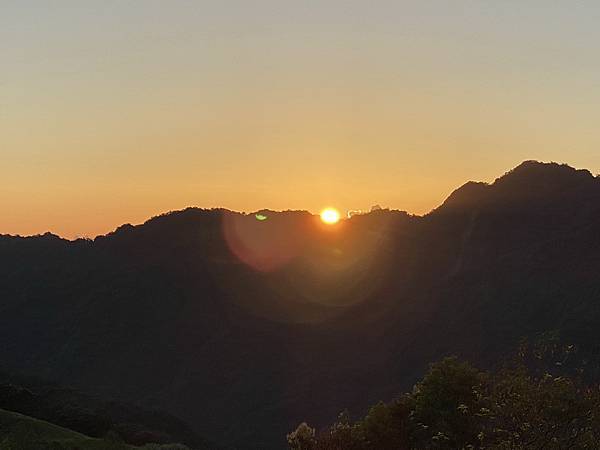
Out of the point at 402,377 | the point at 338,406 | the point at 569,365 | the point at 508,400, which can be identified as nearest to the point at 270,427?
the point at 338,406

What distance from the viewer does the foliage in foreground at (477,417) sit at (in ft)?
58.2

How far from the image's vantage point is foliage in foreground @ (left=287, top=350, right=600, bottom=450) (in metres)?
17.8

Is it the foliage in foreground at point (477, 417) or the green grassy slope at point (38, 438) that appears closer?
the foliage in foreground at point (477, 417)

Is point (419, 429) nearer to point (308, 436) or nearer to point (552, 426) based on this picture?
point (308, 436)

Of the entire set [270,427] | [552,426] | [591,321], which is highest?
[552,426]

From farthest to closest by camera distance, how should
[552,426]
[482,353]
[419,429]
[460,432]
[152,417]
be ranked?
1. [482,353]
2. [152,417]
3. [419,429]
4. [460,432]
5. [552,426]

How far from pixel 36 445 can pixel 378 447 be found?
17.0 m

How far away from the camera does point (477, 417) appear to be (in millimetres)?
31047

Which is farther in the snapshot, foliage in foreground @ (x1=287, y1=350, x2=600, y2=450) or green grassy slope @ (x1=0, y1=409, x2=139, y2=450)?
green grassy slope @ (x1=0, y1=409, x2=139, y2=450)

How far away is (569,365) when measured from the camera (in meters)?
142

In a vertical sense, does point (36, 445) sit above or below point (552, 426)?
below

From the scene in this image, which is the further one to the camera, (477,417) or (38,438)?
(38,438)

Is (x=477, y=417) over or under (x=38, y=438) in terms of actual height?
over

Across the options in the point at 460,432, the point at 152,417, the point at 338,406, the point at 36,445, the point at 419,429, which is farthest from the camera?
the point at 338,406
